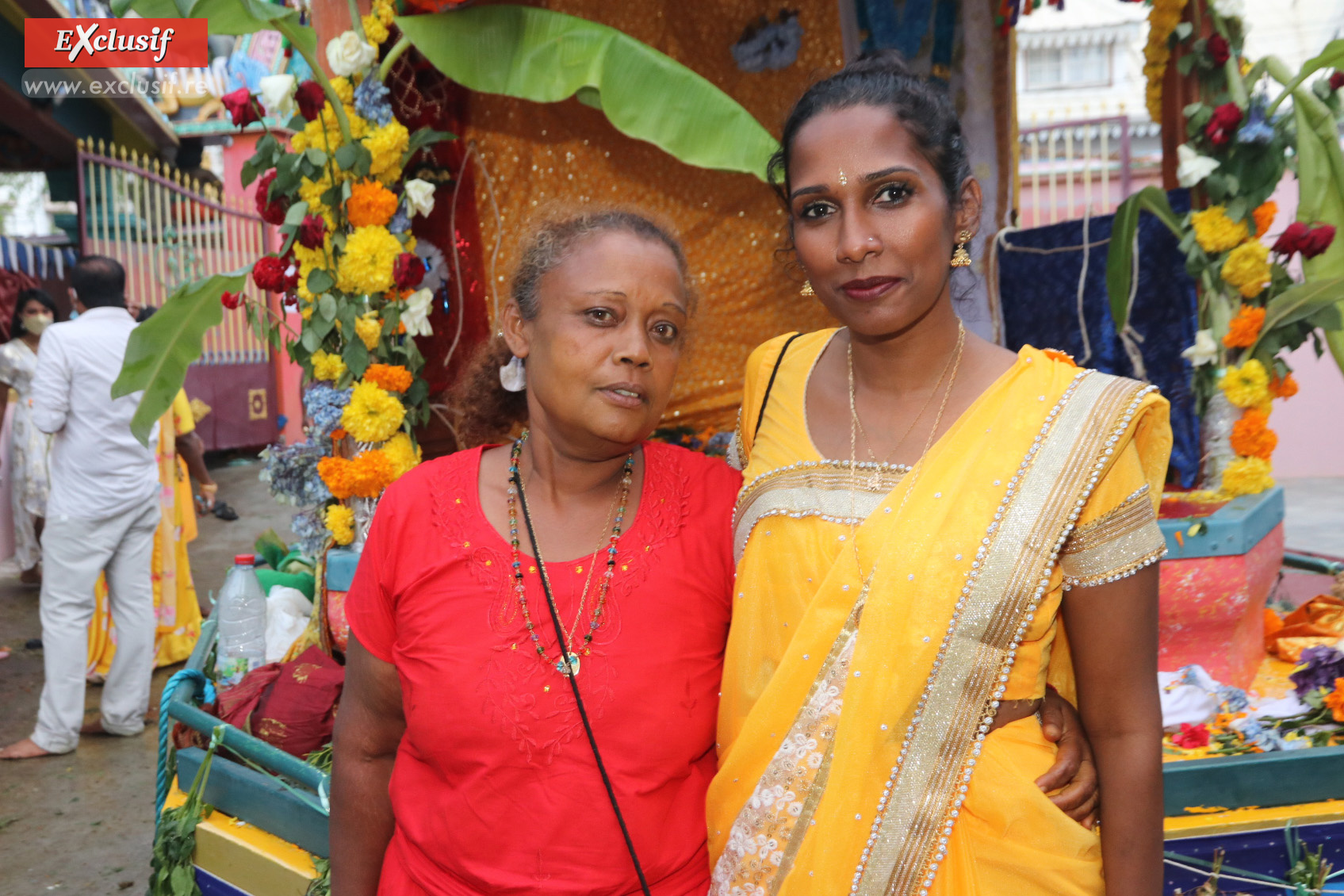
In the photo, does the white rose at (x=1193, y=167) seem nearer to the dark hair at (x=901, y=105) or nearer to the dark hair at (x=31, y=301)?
the dark hair at (x=901, y=105)

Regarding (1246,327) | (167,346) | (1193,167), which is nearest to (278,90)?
(167,346)

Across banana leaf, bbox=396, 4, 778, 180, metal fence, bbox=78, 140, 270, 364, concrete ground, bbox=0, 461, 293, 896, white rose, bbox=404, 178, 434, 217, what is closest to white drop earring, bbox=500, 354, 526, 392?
banana leaf, bbox=396, 4, 778, 180

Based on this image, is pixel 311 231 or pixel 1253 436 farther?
pixel 1253 436

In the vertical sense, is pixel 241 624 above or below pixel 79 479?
below

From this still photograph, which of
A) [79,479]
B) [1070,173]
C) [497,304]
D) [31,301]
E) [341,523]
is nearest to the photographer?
[341,523]

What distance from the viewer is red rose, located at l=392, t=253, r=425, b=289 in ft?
11.4

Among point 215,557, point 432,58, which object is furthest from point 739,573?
point 215,557

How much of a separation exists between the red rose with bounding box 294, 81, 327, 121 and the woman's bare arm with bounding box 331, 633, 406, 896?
2287 millimetres

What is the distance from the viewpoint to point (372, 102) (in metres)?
3.48

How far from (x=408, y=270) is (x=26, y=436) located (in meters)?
5.41

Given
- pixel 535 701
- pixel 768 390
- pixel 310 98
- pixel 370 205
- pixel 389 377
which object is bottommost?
pixel 535 701

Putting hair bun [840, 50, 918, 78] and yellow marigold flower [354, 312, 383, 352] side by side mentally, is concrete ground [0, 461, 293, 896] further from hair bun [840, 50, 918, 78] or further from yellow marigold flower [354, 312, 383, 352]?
hair bun [840, 50, 918, 78]

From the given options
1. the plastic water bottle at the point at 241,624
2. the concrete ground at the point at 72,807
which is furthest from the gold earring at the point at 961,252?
the concrete ground at the point at 72,807

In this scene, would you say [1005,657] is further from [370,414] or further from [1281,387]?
[1281,387]
